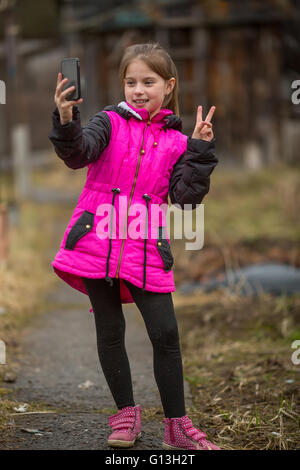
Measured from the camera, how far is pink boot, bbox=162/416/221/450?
102 inches

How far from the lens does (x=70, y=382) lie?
359 centimetres

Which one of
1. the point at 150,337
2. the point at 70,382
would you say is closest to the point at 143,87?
the point at 150,337

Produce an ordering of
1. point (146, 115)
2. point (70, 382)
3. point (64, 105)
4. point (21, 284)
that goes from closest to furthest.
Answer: point (64, 105), point (146, 115), point (70, 382), point (21, 284)

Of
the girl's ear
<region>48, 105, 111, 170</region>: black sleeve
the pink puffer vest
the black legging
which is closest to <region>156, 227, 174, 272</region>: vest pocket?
the pink puffer vest

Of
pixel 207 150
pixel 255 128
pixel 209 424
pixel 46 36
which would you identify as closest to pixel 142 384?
pixel 209 424

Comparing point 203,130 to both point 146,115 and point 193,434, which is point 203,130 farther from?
point 193,434

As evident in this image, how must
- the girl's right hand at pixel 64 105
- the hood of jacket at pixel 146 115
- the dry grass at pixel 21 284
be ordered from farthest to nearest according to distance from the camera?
the dry grass at pixel 21 284, the hood of jacket at pixel 146 115, the girl's right hand at pixel 64 105

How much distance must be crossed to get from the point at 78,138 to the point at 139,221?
1.38ft

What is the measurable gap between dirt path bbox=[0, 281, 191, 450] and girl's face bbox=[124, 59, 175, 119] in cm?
130

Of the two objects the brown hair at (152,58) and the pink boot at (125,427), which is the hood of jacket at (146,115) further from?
the pink boot at (125,427)

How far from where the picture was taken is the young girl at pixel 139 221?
8.46ft

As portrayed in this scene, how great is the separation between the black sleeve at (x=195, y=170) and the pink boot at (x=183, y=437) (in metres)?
0.82

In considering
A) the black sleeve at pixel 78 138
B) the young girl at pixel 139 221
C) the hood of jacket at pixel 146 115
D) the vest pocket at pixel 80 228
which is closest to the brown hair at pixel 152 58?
the young girl at pixel 139 221

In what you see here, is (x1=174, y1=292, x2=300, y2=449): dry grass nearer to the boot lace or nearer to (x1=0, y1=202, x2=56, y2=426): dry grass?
the boot lace
